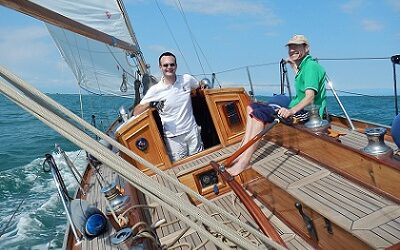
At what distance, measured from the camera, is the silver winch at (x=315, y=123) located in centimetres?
345

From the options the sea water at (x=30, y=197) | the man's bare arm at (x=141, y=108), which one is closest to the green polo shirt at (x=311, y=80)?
the man's bare arm at (x=141, y=108)

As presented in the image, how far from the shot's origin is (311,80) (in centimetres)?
342

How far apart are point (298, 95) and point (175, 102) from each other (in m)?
1.47

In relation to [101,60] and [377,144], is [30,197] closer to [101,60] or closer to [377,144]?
[101,60]

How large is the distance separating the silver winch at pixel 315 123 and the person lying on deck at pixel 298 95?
4.7 inches

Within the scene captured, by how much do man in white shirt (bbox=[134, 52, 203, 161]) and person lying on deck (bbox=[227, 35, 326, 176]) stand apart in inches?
38.7

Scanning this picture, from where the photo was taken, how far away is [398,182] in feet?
7.67

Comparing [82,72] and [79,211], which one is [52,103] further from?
[82,72]

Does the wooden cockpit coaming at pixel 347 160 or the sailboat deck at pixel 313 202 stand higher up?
the wooden cockpit coaming at pixel 347 160

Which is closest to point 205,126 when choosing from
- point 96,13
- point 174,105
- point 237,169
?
point 174,105

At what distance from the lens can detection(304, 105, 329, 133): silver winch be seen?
345 cm

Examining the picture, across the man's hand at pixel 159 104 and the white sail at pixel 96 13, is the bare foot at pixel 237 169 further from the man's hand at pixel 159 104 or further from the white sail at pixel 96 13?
the white sail at pixel 96 13

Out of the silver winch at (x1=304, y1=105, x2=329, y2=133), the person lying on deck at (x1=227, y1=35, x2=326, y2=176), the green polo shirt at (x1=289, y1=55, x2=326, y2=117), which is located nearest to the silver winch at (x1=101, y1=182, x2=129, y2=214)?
the person lying on deck at (x1=227, y1=35, x2=326, y2=176)

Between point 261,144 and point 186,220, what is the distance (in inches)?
109
